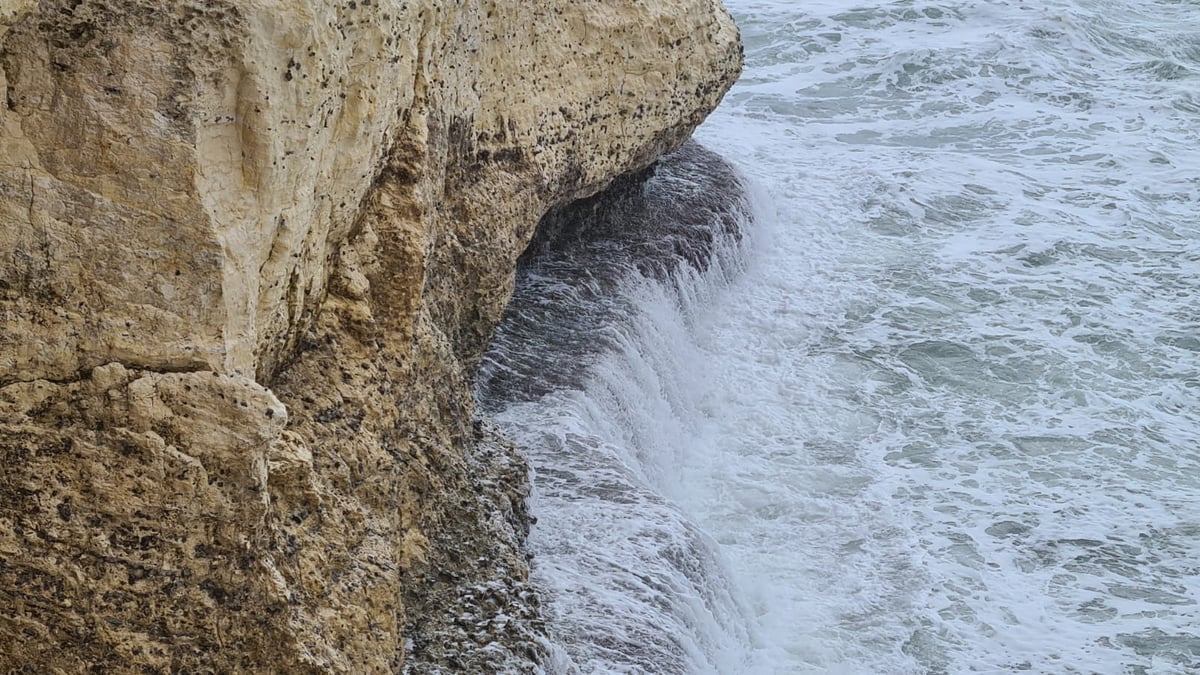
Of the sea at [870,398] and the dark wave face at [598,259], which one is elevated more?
the dark wave face at [598,259]

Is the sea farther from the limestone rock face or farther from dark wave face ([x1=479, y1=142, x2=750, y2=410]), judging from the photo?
the limestone rock face

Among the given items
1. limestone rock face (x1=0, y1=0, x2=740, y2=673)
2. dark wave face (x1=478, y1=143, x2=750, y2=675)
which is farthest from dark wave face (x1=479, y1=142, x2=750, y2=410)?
limestone rock face (x1=0, y1=0, x2=740, y2=673)

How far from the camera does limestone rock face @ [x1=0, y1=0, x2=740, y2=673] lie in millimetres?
3301

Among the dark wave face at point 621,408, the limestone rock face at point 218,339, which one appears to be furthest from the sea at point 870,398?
the limestone rock face at point 218,339

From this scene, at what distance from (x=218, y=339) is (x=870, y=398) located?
21.4 ft

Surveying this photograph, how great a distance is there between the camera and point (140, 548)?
11.6 feet

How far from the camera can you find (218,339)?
3.51 metres

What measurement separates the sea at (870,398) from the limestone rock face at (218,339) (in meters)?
1.21

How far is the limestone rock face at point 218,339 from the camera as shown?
330cm

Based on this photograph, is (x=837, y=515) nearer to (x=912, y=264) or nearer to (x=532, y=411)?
(x=532, y=411)

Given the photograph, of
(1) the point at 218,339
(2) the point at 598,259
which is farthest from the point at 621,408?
(1) the point at 218,339

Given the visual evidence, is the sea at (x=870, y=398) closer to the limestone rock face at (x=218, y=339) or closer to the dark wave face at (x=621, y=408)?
the dark wave face at (x=621, y=408)

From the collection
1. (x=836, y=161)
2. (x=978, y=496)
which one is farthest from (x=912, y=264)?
(x=978, y=496)

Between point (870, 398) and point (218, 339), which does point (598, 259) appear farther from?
point (218, 339)
